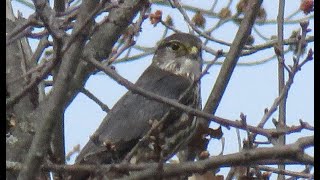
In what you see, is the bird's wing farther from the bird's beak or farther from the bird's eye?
the bird's eye

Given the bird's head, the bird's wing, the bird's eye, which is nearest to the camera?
the bird's wing

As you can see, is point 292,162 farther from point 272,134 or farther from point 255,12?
point 255,12

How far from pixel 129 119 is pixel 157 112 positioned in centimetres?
19

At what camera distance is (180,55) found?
7250mm

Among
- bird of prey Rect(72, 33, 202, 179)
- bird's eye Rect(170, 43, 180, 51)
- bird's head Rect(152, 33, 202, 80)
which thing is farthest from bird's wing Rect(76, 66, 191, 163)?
bird's eye Rect(170, 43, 180, 51)

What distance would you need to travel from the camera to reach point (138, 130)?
18.5ft

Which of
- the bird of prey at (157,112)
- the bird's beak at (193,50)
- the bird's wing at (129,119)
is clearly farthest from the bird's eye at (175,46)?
the bird's wing at (129,119)

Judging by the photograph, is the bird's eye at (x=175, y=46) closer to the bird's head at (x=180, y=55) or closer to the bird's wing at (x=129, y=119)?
the bird's head at (x=180, y=55)

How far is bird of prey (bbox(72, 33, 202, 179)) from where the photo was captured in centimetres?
502

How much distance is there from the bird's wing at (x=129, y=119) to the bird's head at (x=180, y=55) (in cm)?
42

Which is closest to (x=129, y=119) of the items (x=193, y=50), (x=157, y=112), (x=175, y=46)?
(x=157, y=112)

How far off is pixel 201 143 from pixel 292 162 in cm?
114

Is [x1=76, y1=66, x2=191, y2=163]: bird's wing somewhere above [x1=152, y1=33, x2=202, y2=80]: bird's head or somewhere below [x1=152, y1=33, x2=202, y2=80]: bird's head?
below

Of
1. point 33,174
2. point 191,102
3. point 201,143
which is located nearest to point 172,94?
point 191,102
